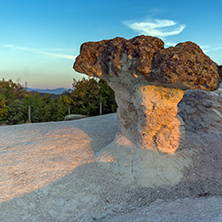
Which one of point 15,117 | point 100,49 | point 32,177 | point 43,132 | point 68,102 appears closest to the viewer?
point 32,177

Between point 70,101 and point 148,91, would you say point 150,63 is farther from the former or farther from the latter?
point 70,101

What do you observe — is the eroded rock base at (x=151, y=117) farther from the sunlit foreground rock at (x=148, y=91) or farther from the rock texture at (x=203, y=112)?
the rock texture at (x=203, y=112)

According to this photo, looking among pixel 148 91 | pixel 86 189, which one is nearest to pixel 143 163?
pixel 86 189

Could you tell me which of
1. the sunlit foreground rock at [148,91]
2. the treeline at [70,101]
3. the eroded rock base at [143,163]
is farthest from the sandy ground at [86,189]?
the treeline at [70,101]

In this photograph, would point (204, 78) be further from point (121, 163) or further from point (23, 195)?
point (23, 195)

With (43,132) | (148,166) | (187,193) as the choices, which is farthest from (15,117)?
(187,193)

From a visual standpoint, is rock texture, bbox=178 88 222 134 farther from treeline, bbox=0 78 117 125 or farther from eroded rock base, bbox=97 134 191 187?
treeline, bbox=0 78 117 125

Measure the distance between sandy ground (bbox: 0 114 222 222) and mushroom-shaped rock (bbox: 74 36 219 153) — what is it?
1.29 metres

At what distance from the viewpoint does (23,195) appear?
467 cm

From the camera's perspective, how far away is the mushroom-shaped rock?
471cm

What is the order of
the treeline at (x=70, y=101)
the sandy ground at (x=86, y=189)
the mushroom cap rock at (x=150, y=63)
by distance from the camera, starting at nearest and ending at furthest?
the sandy ground at (x=86, y=189), the mushroom cap rock at (x=150, y=63), the treeline at (x=70, y=101)

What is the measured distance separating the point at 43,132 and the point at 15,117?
840 centimetres

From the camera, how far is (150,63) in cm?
500

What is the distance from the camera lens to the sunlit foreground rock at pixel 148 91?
15.6ft
